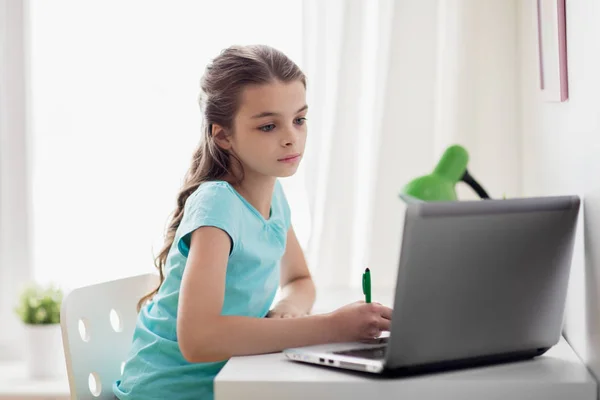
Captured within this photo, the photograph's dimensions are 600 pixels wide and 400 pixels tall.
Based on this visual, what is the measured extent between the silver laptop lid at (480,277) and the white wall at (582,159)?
38mm

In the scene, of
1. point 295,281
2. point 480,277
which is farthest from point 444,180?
point 295,281

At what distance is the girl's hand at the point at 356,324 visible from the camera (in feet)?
3.53

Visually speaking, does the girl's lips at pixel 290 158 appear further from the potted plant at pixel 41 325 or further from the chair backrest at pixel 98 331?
the potted plant at pixel 41 325

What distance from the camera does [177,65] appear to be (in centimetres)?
227

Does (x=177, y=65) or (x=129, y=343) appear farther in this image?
(x=177, y=65)

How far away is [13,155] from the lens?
2338 millimetres

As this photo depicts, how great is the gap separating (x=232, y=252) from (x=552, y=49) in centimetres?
59

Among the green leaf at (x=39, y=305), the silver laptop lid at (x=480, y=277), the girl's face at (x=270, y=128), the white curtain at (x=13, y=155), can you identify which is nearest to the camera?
the silver laptop lid at (x=480, y=277)

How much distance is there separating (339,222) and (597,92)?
121 cm

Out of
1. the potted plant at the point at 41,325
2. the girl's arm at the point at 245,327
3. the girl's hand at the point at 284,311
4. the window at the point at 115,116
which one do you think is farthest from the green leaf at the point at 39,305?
the girl's arm at the point at 245,327

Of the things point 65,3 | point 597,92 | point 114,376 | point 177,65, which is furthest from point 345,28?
point 597,92

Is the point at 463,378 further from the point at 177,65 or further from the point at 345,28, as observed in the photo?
the point at 177,65

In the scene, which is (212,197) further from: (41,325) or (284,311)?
(41,325)

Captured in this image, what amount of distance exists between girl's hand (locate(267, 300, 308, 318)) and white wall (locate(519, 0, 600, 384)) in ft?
1.43
